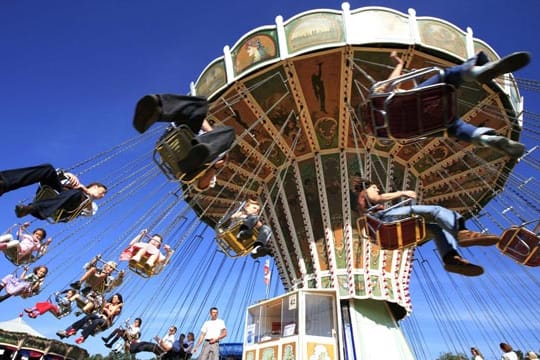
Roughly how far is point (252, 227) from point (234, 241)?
1.07 ft

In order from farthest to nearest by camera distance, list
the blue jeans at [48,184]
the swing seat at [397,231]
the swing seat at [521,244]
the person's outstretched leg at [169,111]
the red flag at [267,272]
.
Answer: the red flag at [267,272] → the swing seat at [521,244] → the swing seat at [397,231] → the blue jeans at [48,184] → the person's outstretched leg at [169,111]

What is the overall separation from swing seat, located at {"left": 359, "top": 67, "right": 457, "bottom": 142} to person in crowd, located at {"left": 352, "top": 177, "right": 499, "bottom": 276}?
0.78m

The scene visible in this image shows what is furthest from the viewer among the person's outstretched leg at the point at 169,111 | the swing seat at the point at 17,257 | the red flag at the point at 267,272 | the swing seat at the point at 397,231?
the red flag at the point at 267,272

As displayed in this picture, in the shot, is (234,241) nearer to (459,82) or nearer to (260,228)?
(260,228)

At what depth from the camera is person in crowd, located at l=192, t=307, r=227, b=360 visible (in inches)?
258

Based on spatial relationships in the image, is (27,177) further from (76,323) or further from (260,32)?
(260,32)

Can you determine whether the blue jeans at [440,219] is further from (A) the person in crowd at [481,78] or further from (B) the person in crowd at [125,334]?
(B) the person in crowd at [125,334]

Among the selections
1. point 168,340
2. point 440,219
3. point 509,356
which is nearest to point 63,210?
point 168,340

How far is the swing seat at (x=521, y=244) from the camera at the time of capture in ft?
19.1

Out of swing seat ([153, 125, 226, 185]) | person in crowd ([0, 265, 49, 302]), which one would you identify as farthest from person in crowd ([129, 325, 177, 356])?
swing seat ([153, 125, 226, 185])

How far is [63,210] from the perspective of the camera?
17.0 ft

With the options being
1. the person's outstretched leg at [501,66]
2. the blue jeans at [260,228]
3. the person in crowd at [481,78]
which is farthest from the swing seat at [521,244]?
the blue jeans at [260,228]

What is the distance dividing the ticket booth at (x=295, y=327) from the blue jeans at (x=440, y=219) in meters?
2.80

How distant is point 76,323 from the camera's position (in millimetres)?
7410
